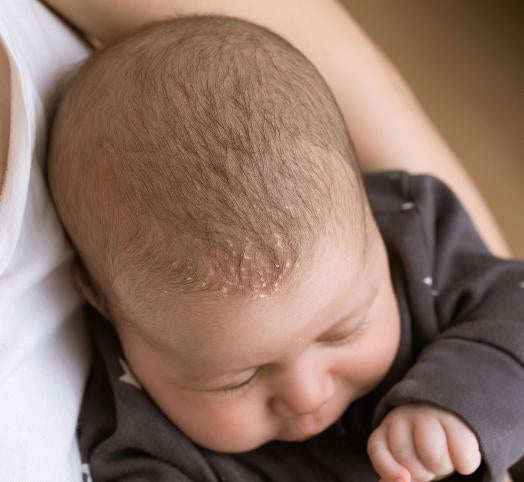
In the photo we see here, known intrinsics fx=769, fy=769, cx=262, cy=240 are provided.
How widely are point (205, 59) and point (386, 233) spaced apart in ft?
0.97

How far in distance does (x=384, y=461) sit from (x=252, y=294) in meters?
0.19

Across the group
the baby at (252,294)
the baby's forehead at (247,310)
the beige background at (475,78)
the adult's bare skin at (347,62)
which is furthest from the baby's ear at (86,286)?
the beige background at (475,78)

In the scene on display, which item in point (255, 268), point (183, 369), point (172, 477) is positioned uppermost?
point (255, 268)

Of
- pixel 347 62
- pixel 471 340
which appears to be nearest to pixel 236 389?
pixel 471 340

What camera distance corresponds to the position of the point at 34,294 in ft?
2.26

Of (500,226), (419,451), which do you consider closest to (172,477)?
(419,451)

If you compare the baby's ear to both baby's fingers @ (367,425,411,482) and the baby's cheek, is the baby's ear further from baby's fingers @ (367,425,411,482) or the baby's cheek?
baby's fingers @ (367,425,411,482)

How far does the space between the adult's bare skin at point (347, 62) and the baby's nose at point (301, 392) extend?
0.33 m

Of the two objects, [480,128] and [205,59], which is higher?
[205,59]

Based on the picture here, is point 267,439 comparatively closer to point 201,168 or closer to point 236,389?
point 236,389

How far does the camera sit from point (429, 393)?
0.68 metres

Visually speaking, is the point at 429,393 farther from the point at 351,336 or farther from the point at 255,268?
the point at 255,268

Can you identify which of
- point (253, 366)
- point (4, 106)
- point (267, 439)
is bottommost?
point (267, 439)

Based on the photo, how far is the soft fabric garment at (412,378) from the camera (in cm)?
69
